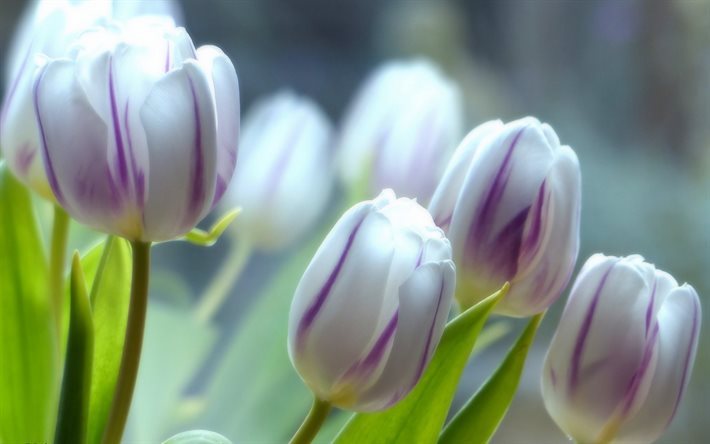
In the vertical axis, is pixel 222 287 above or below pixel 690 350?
below

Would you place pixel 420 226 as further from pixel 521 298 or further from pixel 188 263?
pixel 188 263

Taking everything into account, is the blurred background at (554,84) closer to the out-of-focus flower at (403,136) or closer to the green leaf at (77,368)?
the out-of-focus flower at (403,136)

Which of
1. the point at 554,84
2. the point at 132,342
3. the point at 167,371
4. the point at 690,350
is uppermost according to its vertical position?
the point at 554,84

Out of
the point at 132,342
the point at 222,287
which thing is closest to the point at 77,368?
the point at 132,342

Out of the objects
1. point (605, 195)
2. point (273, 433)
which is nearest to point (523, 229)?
point (273, 433)

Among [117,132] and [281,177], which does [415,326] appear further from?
[281,177]
